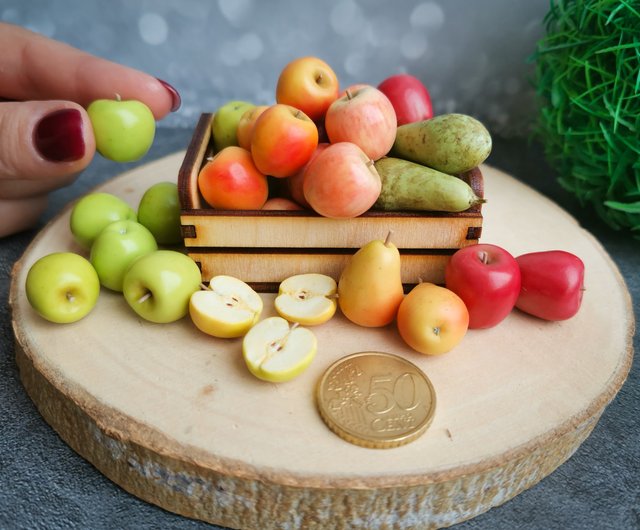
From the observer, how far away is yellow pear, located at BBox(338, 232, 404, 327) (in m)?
0.99

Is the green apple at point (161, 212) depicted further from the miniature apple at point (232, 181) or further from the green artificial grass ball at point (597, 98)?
the green artificial grass ball at point (597, 98)

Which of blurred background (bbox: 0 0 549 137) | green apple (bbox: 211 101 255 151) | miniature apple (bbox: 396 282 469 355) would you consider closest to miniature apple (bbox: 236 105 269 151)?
green apple (bbox: 211 101 255 151)

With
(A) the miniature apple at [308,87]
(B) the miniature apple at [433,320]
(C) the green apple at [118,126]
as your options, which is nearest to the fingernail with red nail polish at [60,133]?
(C) the green apple at [118,126]

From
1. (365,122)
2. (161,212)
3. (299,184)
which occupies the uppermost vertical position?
(365,122)

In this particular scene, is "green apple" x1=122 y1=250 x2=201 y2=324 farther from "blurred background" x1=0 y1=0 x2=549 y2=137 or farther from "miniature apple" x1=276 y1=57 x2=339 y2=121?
"blurred background" x1=0 y1=0 x2=549 y2=137

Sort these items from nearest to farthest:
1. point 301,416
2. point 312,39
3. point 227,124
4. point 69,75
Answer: point 301,416, point 227,124, point 69,75, point 312,39

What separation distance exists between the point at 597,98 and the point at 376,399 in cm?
84

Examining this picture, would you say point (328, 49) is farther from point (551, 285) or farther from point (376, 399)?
point (376, 399)

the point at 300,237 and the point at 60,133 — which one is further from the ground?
the point at 60,133

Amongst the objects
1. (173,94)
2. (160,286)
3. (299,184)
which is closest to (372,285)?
(299,184)

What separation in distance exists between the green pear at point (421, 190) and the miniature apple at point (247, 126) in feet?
0.82

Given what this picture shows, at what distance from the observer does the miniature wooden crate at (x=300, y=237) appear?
1.04 metres

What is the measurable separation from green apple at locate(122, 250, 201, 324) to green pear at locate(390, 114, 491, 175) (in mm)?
447

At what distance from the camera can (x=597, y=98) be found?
51.9 inches
